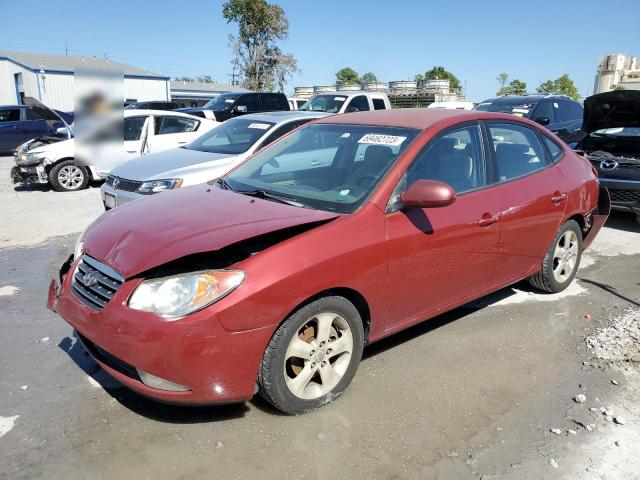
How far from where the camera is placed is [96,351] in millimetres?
3039

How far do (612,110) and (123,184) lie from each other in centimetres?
686

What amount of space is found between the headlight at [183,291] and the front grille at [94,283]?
200 mm

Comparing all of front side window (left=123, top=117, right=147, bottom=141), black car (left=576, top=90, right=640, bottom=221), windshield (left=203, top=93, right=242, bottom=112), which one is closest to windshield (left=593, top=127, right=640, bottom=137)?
black car (left=576, top=90, right=640, bottom=221)

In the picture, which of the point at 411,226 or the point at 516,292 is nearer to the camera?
the point at 411,226

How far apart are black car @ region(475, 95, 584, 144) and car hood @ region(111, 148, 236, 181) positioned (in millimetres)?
6380

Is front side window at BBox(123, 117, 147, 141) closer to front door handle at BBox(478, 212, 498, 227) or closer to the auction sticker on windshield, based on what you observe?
the auction sticker on windshield

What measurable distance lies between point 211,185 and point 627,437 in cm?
318

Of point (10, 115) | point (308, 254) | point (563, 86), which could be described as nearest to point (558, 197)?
point (308, 254)

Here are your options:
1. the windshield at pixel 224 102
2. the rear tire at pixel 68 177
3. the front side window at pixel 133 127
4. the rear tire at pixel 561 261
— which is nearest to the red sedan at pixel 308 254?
the rear tire at pixel 561 261

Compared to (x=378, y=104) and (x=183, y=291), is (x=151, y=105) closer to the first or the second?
(x=378, y=104)

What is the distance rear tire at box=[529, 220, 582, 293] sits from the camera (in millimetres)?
4793

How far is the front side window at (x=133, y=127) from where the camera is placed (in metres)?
9.75

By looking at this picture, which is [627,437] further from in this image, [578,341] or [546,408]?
[578,341]

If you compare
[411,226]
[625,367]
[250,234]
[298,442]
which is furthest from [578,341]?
[250,234]
